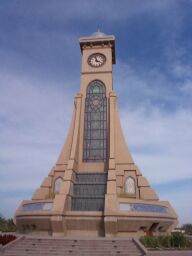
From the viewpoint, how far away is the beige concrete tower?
84.2ft

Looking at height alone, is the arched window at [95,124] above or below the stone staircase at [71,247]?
above

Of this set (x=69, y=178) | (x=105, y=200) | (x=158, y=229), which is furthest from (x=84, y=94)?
(x=158, y=229)

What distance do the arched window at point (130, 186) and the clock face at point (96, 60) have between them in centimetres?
1613

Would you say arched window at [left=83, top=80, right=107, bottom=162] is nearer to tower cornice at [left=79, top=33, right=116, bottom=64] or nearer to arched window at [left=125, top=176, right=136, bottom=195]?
arched window at [left=125, top=176, right=136, bottom=195]

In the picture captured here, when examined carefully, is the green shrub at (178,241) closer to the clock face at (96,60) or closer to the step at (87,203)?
the step at (87,203)

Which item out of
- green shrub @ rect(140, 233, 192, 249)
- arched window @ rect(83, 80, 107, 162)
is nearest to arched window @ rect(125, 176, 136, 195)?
arched window @ rect(83, 80, 107, 162)

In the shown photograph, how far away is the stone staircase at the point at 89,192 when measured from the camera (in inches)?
1091

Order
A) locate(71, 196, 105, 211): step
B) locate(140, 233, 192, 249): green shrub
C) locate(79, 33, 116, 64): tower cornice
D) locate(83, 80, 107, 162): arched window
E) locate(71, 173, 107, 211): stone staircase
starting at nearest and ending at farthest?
locate(140, 233, 192, 249): green shrub → locate(71, 196, 105, 211): step → locate(71, 173, 107, 211): stone staircase → locate(83, 80, 107, 162): arched window → locate(79, 33, 116, 64): tower cornice

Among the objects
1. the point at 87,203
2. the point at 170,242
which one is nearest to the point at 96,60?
the point at 87,203

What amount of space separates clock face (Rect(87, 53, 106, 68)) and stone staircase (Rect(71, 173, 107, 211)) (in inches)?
604

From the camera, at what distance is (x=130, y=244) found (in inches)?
778

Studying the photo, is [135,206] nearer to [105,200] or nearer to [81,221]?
[105,200]

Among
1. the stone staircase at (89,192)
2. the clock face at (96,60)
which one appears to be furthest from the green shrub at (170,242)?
the clock face at (96,60)

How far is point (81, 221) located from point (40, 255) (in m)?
8.43
